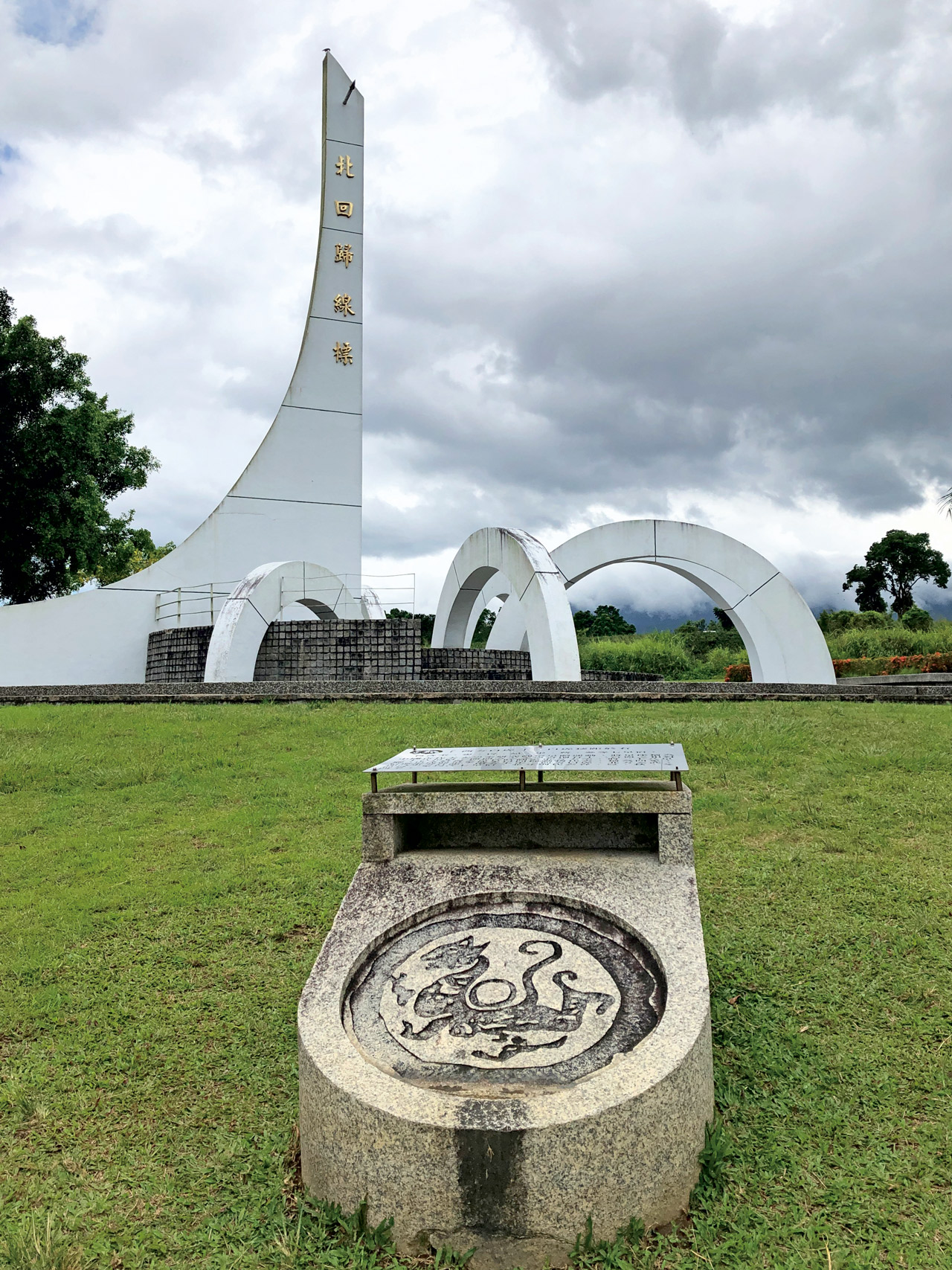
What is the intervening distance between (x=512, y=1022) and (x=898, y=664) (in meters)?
19.3

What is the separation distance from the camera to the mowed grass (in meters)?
2.29

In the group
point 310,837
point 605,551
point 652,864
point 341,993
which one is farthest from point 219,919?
point 605,551

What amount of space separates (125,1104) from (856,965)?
8.35ft

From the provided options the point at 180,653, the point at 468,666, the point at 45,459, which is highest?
the point at 45,459

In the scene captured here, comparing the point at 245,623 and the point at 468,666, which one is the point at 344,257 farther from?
the point at 468,666

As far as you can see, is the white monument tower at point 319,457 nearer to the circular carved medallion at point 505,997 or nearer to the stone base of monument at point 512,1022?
the stone base of monument at point 512,1022

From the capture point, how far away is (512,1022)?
241 centimetres

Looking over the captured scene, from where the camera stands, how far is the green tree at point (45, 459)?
Answer: 1930cm

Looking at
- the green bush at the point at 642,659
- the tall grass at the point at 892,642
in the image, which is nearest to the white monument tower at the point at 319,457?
the green bush at the point at 642,659

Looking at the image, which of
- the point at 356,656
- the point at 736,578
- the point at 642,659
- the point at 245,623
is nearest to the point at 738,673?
the point at 642,659

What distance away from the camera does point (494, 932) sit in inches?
109

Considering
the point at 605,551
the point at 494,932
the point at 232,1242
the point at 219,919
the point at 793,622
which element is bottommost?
the point at 232,1242

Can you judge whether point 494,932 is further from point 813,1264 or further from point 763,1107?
point 813,1264

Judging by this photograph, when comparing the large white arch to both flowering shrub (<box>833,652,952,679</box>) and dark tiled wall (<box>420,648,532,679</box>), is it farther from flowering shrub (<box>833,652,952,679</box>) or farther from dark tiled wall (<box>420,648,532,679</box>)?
flowering shrub (<box>833,652,952,679</box>)
